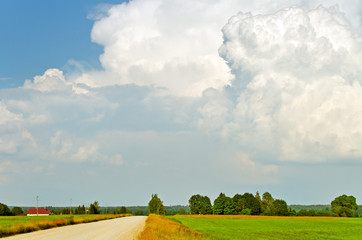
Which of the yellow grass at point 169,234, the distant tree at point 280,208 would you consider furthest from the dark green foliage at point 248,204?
the yellow grass at point 169,234

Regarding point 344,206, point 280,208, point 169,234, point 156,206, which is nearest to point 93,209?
point 156,206

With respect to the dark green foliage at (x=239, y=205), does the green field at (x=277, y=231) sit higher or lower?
higher

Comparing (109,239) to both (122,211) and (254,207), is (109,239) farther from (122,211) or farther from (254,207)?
(122,211)

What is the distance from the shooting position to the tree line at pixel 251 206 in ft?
482

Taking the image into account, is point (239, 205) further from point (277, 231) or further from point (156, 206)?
point (277, 231)

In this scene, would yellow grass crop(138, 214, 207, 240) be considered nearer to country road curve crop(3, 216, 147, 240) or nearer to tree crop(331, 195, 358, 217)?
country road curve crop(3, 216, 147, 240)

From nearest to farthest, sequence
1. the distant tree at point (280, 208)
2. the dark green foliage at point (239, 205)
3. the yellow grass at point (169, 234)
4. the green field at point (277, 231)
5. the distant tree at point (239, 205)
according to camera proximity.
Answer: the yellow grass at point (169, 234) < the green field at point (277, 231) < the distant tree at point (280, 208) < the distant tree at point (239, 205) < the dark green foliage at point (239, 205)

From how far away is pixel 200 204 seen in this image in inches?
7347

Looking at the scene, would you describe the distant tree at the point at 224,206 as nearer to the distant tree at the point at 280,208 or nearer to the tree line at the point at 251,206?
the tree line at the point at 251,206

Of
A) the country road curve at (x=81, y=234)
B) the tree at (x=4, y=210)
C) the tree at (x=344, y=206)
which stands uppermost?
the country road curve at (x=81, y=234)

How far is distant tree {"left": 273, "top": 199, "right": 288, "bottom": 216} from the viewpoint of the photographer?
150m

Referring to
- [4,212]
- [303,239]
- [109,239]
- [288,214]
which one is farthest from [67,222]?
[4,212]

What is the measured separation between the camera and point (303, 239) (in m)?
38.4

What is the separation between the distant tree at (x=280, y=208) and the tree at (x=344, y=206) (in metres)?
19.7
